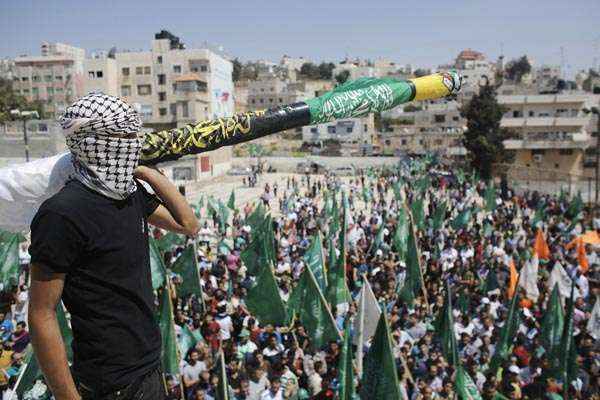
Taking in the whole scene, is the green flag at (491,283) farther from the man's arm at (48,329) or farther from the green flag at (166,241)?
the man's arm at (48,329)

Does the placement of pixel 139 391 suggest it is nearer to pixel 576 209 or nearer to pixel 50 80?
pixel 576 209

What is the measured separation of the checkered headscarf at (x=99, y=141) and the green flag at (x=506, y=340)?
24.8ft

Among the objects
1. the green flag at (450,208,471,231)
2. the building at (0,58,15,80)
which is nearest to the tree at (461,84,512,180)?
the green flag at (450,208,471,231)

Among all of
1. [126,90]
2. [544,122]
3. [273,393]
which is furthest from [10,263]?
[544,122]

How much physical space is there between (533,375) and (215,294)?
5977mm

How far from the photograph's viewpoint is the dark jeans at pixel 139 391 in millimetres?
1883

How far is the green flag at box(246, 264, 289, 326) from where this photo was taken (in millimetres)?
9337

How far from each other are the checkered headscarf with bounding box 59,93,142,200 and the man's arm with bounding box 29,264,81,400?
31 cm

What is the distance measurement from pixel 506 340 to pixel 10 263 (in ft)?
30.4

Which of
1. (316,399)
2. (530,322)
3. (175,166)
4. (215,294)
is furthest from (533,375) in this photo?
(175,166)

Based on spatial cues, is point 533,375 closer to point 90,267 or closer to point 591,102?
point 90,267

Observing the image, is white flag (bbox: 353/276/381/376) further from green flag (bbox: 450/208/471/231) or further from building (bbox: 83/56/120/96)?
building (bbox: 83/56/120/96)

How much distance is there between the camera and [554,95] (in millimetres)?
61625

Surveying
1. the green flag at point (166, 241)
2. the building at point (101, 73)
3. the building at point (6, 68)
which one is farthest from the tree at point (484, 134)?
the building at point (6, 68)
